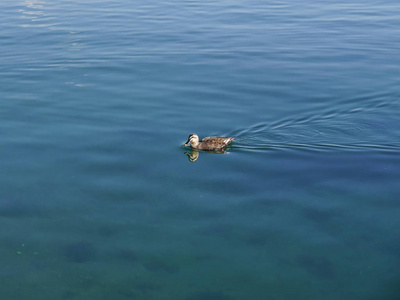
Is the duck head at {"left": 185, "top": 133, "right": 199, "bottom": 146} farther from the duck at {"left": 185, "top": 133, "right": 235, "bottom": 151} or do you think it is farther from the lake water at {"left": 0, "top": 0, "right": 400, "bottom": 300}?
the lake water at {"left": 0, "top": 0, "right": 400, "bottom": 300}

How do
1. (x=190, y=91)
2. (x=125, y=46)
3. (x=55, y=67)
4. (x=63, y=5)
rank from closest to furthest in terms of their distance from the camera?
(x=190, y=91), (x=55, y=67), (x=125, y=46), (x=63, y=5)

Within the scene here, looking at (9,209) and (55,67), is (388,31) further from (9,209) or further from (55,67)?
(9,209)

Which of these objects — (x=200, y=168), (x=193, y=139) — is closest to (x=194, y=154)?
(x=193, y=139)

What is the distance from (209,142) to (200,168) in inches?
37.9

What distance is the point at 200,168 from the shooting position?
691 inches

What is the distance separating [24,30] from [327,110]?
64.5 feet

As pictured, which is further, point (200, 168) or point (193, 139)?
point (193, 139)

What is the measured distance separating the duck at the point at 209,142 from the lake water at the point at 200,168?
1.18ft

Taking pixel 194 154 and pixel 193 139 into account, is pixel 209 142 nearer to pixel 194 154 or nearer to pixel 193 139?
pixel 193 139

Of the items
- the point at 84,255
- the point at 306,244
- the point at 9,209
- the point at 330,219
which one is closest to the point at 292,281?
the point at 306,244

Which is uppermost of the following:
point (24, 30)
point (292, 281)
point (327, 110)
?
point (24, 30)

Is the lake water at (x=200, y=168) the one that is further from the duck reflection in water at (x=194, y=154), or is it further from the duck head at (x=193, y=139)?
the duck head at (x=193, y=139)

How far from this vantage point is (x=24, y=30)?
34.1m

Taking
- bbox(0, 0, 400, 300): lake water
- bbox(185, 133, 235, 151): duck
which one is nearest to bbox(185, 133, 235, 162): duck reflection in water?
bbox(185, 133, 235, 151): duck
